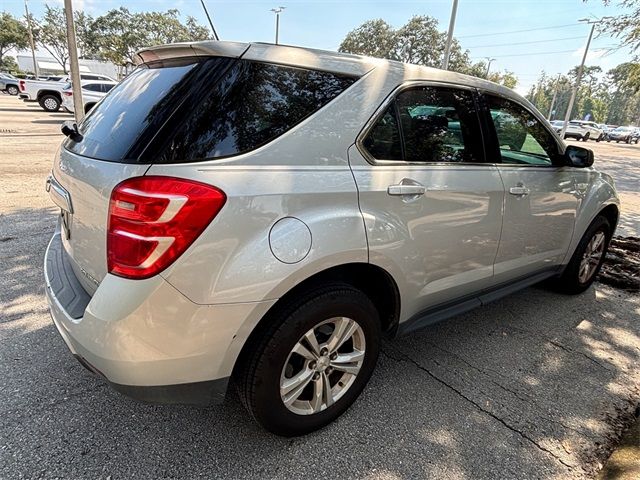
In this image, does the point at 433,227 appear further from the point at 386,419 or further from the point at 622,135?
the point at 622,135

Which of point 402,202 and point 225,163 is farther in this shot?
point 402,202

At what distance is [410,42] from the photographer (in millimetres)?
54656

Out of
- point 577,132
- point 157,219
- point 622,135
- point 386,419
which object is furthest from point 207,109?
point 622,135

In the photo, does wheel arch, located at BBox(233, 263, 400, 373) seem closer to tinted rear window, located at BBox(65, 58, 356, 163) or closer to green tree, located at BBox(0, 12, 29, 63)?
tinted rear window, located at BBox(65, 58, 356, 163)

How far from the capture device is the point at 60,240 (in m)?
2.32

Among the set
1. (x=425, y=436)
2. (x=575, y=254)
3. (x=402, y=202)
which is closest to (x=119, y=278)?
(x=402, y=202)

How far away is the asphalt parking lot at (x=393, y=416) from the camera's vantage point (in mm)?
1928

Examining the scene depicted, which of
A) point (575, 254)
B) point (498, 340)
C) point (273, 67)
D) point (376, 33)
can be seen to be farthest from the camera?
point (376, 33)

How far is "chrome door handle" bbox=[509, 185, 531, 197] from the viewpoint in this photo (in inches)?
108

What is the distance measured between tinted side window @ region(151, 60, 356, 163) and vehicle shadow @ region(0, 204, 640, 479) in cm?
137

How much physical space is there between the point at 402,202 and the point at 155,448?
65.8 inches

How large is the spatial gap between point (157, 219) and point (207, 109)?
19.1 inches

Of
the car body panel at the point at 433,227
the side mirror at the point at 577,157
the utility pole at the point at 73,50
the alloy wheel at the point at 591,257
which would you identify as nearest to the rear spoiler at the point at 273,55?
the car body panel at the point at 433,227

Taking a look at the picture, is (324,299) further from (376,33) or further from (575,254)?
(376,33)
